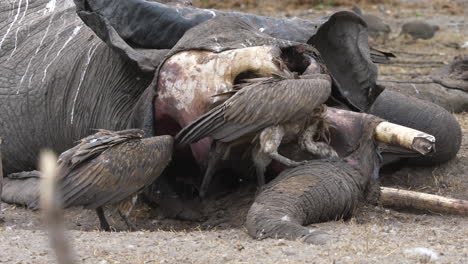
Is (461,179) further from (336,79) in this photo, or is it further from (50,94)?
(50,94)

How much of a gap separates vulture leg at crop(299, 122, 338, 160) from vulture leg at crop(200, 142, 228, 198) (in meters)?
0.40

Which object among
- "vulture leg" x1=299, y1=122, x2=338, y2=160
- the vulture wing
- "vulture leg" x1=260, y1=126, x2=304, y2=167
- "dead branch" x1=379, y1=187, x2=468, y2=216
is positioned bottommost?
"dead branch" x1=379, y1=187, x2=468, y2=216

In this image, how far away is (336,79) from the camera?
5535 millimetres

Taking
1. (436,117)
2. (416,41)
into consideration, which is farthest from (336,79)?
(416,41)

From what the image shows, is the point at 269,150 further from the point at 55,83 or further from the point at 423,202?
the point at 55,83

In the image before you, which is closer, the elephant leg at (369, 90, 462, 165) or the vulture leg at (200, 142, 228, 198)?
the vulture leg at (200, 142, 228, 198)

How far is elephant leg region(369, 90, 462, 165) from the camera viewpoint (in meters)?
5.92

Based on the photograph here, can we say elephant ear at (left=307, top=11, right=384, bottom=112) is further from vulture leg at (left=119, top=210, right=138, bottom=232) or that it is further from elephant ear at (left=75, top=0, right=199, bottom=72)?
vulture leg at (left=119, top=210, right=138, bottom=232)

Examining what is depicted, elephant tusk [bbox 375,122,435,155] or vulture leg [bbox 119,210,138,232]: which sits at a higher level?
elephant tusk [bbox 375,122,435,155]

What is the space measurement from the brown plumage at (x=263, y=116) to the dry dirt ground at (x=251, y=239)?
42cm

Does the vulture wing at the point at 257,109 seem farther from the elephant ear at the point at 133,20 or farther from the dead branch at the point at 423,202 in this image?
the elephant ear at the point at 133,20

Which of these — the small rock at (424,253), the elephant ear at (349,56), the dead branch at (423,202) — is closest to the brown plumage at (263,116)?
the dead branch at (423,202)

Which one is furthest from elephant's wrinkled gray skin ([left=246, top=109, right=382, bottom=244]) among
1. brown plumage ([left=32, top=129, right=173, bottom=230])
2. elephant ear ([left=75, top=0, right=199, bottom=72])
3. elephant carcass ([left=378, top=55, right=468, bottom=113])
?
elephant carcass ([left=378, top=55, right=468, bottom=113])

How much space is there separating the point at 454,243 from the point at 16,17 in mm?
3901
